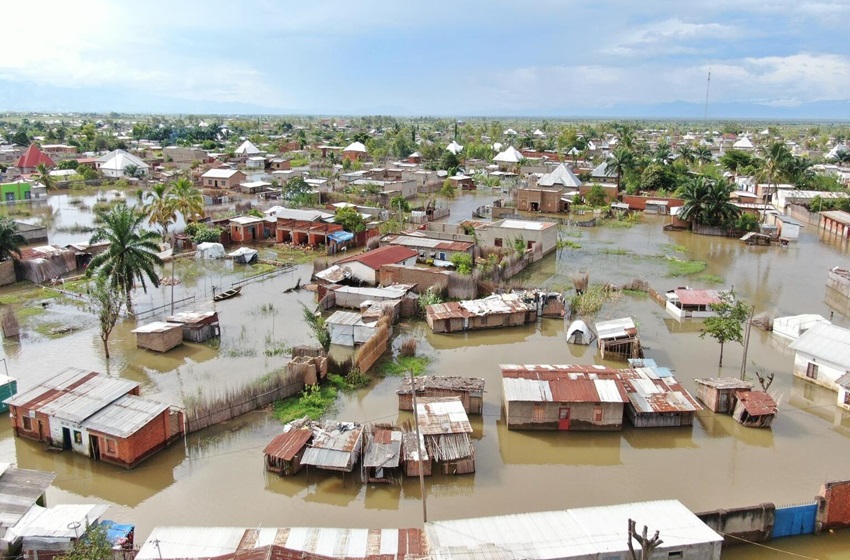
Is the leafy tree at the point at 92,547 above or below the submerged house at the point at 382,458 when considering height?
above

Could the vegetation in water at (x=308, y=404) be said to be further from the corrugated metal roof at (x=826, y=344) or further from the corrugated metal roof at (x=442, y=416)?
the corrugated metal roof at (x=826, y=344)

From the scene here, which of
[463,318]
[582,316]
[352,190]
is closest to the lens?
[463,318]

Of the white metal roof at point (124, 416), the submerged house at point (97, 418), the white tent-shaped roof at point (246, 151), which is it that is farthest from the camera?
the white tent-shaped roof at point (246, 151)

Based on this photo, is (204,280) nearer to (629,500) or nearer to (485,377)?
(485,377)

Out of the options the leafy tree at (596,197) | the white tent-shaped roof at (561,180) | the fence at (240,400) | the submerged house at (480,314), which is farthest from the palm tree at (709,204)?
the fence at (240,400)

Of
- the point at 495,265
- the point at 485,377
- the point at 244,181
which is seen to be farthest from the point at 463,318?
the point at 244,181

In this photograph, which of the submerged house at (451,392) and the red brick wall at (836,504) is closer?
the red brick wall at (836,504)

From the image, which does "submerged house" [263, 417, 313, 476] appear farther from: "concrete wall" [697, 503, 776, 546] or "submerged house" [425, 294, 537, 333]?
"submerged house" [425, 294, 537, 333]

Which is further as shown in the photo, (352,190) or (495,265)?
(352,190)
